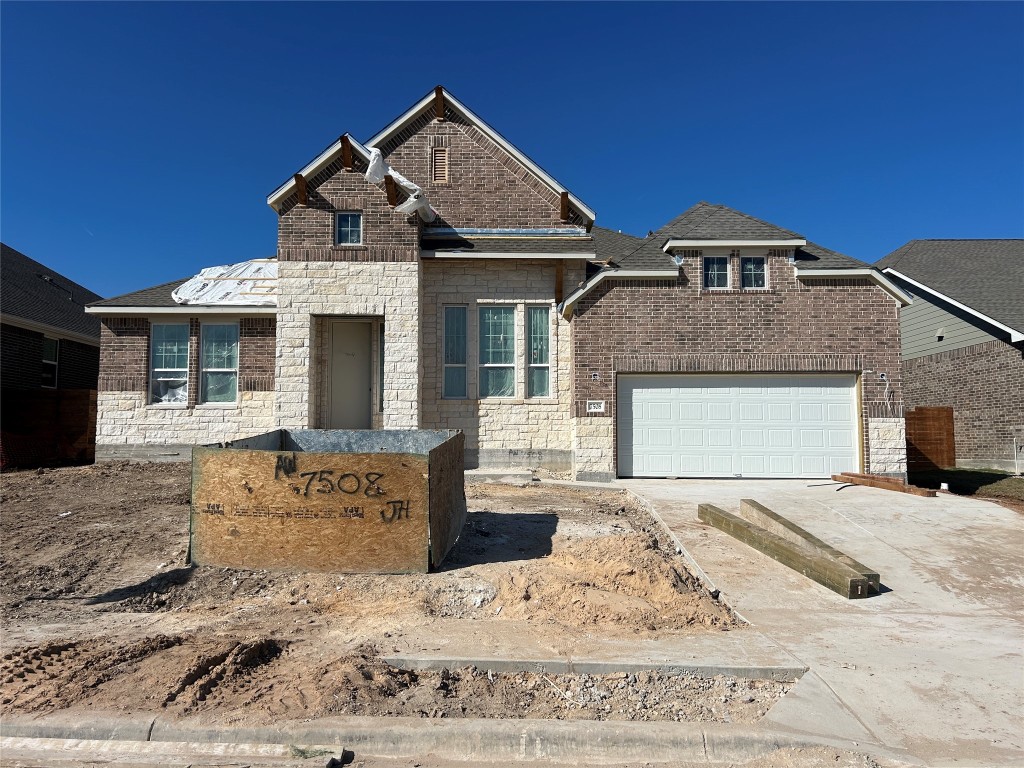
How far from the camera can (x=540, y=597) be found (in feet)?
19.7

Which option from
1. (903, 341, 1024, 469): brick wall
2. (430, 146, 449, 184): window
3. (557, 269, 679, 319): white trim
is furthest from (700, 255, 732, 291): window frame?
(903, 341, 1024, 469): brick wall

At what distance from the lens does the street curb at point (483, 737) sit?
11.9ft

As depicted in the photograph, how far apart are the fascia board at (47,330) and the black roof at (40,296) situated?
0.08 m

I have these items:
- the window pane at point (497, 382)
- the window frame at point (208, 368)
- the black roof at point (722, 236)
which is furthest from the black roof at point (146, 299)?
the black roof at point (722, 236)

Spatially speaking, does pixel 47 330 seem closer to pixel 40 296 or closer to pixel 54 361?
pixel 54 361

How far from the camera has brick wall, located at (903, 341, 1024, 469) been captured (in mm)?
16234

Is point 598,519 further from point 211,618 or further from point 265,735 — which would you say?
point 265,735

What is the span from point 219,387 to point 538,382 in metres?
7.98

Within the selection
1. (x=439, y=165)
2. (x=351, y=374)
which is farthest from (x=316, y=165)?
(x=351, y=374)

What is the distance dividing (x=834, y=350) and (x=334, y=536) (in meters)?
11.2

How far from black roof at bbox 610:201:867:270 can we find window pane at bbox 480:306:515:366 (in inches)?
116

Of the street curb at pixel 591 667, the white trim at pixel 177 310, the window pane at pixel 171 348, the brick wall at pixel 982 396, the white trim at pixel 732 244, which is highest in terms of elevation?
the white trim at pixel 732 244

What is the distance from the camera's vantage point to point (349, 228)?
46.2 ft

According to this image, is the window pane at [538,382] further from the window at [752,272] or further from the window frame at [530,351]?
the window at [752,272]
